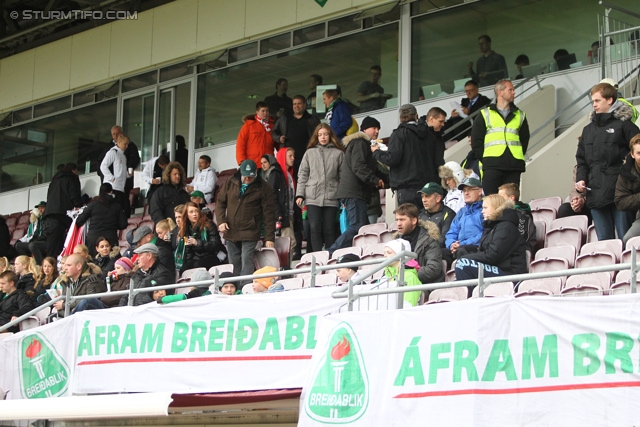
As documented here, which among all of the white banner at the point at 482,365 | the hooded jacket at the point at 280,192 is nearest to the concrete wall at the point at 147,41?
the hooded jacket at the point at 280,192

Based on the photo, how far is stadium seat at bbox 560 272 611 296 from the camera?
7059mm

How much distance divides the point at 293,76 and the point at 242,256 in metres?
6.45

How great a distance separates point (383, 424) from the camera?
650 centimetres

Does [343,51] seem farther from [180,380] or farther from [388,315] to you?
[388,315]

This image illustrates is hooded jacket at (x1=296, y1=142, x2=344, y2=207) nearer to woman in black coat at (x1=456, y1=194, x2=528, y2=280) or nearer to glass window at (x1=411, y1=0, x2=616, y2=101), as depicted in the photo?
woman in black coat at (x1=456, y1=194, x2=528, y2=280)

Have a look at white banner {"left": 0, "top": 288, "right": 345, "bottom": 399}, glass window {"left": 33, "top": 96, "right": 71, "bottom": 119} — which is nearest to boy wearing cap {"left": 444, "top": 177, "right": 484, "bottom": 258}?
white banner {"left": 0, "top": 288, "right": 345, "bottom": 399}

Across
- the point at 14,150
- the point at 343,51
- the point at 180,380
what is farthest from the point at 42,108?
the point at 180,380

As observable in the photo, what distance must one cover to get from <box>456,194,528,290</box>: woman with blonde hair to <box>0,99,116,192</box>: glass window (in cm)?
1299

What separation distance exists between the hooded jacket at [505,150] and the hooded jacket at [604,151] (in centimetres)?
91

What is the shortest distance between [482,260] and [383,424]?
1903mm

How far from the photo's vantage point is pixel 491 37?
14.2m

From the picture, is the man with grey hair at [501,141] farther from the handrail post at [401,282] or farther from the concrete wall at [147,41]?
the concrete wall at [147,41]

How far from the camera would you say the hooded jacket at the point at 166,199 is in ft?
44.4

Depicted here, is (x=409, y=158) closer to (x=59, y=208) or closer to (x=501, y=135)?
(x=501, y=135)
